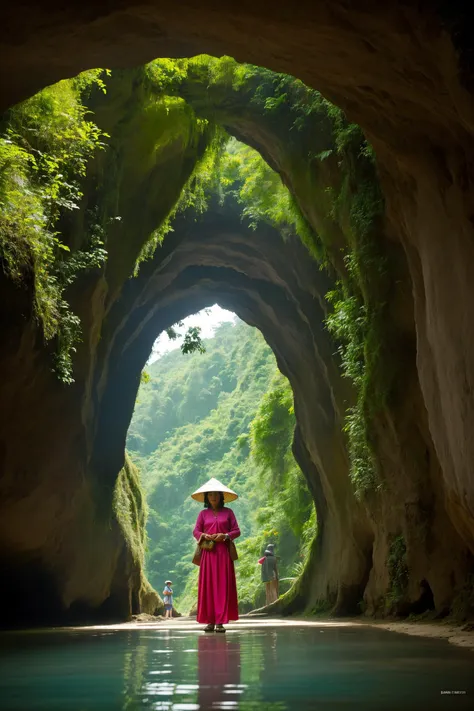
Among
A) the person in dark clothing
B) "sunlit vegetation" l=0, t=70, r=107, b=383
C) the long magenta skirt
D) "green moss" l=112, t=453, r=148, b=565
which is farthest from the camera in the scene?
the person in dark clothing

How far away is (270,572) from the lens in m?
22.7

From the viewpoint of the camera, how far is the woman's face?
898 cm

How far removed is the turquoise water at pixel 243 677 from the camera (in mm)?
3023

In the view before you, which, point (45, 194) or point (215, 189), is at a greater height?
point (215, 189)

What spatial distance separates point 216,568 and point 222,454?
183 ft

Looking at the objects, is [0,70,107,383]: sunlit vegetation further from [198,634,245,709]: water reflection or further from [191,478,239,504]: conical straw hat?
[198,634,245,709]: water reflection

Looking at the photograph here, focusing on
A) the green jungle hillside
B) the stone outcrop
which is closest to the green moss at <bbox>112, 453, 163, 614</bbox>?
the stone outcrop

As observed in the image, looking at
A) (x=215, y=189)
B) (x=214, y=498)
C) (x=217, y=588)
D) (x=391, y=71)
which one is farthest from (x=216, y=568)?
(x=215, y=189)

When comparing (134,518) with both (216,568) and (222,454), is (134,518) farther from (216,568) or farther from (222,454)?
(222,454)

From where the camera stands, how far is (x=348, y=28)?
5.66 m

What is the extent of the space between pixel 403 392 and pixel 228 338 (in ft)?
221

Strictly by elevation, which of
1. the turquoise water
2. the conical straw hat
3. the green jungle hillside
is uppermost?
the green jungle hillside

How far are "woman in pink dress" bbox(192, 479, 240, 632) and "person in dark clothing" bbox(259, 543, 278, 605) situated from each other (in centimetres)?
1316

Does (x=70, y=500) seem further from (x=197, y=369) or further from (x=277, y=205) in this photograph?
(x=197, y=369)
